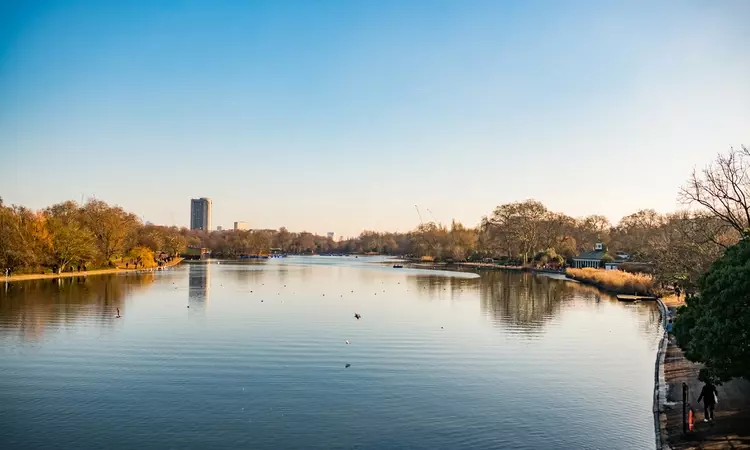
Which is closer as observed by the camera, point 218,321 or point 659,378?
point 659,378

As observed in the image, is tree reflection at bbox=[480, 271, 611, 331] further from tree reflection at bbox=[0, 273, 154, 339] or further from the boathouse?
tree reflection at bbox=[0, 273, 154, 339]

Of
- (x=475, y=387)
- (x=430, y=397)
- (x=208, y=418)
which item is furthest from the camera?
(x=475, y=387)

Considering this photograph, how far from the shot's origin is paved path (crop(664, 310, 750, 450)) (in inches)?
670

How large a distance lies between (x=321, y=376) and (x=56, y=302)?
37270mm

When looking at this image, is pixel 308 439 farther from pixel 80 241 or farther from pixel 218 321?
pixel 80 241

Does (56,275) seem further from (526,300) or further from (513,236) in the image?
(513,236)

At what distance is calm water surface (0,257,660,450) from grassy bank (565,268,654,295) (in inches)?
752

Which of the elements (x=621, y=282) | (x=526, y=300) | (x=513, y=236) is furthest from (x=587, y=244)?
(x=526, y=300)

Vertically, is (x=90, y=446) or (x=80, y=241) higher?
(x=80, y=241)

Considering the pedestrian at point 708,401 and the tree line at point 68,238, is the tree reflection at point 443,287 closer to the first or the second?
the pedestrian at point 708,401

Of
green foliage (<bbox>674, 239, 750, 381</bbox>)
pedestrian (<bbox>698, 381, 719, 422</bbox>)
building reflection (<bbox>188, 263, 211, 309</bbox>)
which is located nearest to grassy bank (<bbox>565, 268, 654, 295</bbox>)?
building reflection (<bbox>188, 263, 211, 309</bbox>)

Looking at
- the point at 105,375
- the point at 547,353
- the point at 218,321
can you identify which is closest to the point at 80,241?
the point at 218,321

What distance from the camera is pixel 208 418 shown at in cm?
2031

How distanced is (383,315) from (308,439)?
97.7ft
